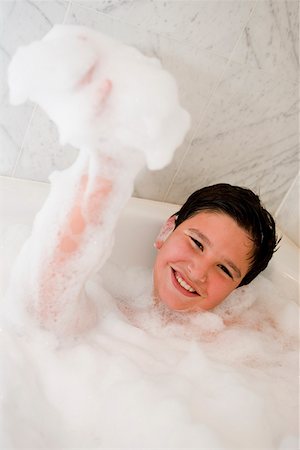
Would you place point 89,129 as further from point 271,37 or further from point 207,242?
point 271,37

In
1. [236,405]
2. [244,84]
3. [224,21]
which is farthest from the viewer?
[244,84]

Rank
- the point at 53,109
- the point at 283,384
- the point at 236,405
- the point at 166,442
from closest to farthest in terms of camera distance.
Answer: the point at 53,109
the point at 166,442
the point at 236,405
the point at 283,384

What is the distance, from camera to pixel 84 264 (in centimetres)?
101

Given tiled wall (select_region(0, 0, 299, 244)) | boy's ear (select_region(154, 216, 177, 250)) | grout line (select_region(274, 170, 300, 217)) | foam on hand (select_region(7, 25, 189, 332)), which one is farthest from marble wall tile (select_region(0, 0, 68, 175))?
grout line (select_region(274, 170, 300, 217))

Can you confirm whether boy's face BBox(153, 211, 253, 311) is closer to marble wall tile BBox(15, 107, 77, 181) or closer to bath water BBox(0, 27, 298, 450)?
bath water BBox(0, 27, 298, 450)

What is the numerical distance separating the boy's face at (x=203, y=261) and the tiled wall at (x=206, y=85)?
0.33 meters

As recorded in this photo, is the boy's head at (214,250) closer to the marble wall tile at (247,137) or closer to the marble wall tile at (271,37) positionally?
the marble wall tile at (247,137)

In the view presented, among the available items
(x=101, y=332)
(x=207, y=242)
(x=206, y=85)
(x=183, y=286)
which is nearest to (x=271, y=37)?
(x=206, y=85)

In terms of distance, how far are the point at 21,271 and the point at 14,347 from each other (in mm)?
156

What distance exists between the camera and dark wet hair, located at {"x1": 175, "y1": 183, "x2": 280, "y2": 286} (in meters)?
1.29

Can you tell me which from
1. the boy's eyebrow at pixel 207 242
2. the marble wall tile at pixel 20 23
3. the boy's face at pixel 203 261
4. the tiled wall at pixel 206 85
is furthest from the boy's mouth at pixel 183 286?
the marble wall tile at pixel 20 23

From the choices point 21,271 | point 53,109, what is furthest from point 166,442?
point 53,109

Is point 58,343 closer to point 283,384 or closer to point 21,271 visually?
point 21,271

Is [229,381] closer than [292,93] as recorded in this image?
Yes
